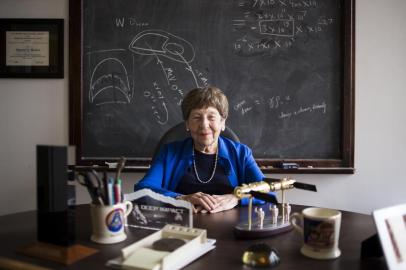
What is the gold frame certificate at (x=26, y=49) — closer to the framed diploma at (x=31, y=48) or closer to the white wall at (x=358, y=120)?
the framed diploma at (x=31, y=48)

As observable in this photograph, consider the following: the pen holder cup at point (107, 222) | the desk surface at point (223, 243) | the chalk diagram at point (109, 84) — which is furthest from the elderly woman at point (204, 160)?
the chalk diagram at point (109, 84)

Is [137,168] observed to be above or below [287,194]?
above

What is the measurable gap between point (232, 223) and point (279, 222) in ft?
0.52

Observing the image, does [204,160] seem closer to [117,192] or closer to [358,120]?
[117,192]

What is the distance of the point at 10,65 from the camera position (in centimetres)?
Result: 266

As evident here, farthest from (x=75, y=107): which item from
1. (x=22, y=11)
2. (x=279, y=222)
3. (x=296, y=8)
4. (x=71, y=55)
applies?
(x=279, y=222)

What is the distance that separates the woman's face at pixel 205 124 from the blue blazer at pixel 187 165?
86mm

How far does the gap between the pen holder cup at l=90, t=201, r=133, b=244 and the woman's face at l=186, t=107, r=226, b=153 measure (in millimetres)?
750

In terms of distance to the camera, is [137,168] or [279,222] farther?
[137,168]

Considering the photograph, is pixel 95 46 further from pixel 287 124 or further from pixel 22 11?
pixel 287 124

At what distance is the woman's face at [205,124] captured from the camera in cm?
174

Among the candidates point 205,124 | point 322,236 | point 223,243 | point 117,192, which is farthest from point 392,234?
point 205,124

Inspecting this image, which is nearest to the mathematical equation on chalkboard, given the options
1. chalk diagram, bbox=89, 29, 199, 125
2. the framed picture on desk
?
chalk diagram, bbox=89, 29, 199, 125

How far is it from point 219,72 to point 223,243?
1691 millimetres
